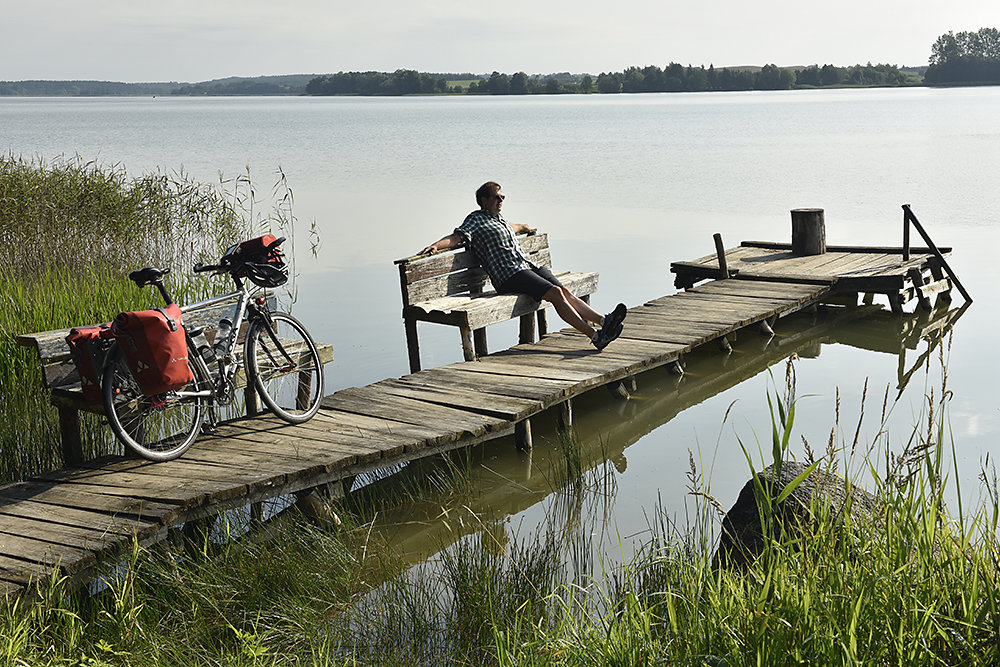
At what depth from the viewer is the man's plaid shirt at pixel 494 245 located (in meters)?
8.40

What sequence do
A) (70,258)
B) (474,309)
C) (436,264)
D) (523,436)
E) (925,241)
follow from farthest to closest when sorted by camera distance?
(925,241) → (70,258) → (436,264) → (474,309) → (523,436)

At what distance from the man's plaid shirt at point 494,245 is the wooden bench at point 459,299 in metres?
0.15

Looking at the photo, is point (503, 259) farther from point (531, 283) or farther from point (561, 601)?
point (561, 601)

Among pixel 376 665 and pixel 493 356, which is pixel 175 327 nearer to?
pixel 376 665

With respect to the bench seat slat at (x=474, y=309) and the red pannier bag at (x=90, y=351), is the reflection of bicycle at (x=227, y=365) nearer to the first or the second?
the red pannier bag at (x=90, y=351)

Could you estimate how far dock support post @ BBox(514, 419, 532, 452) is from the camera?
6.84 m

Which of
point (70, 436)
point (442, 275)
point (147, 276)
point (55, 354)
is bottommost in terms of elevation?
point (70, 436)

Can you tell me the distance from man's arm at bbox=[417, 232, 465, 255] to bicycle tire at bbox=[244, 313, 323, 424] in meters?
1.98

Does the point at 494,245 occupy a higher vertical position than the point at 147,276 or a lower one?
lower

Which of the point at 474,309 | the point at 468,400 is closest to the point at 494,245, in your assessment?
the point at 474,309

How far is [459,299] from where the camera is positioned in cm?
832

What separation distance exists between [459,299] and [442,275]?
0.82 feet

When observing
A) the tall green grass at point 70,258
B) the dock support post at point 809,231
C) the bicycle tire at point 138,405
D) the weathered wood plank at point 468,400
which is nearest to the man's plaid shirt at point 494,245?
the weathered wood plank at point 468,400

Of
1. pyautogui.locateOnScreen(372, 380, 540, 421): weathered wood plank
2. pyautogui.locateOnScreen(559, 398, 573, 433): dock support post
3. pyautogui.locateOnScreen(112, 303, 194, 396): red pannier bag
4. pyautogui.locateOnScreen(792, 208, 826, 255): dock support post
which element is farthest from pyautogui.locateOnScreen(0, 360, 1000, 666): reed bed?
pyautogui.locateOnScreen(792, 208, 826, 255): dock support post
